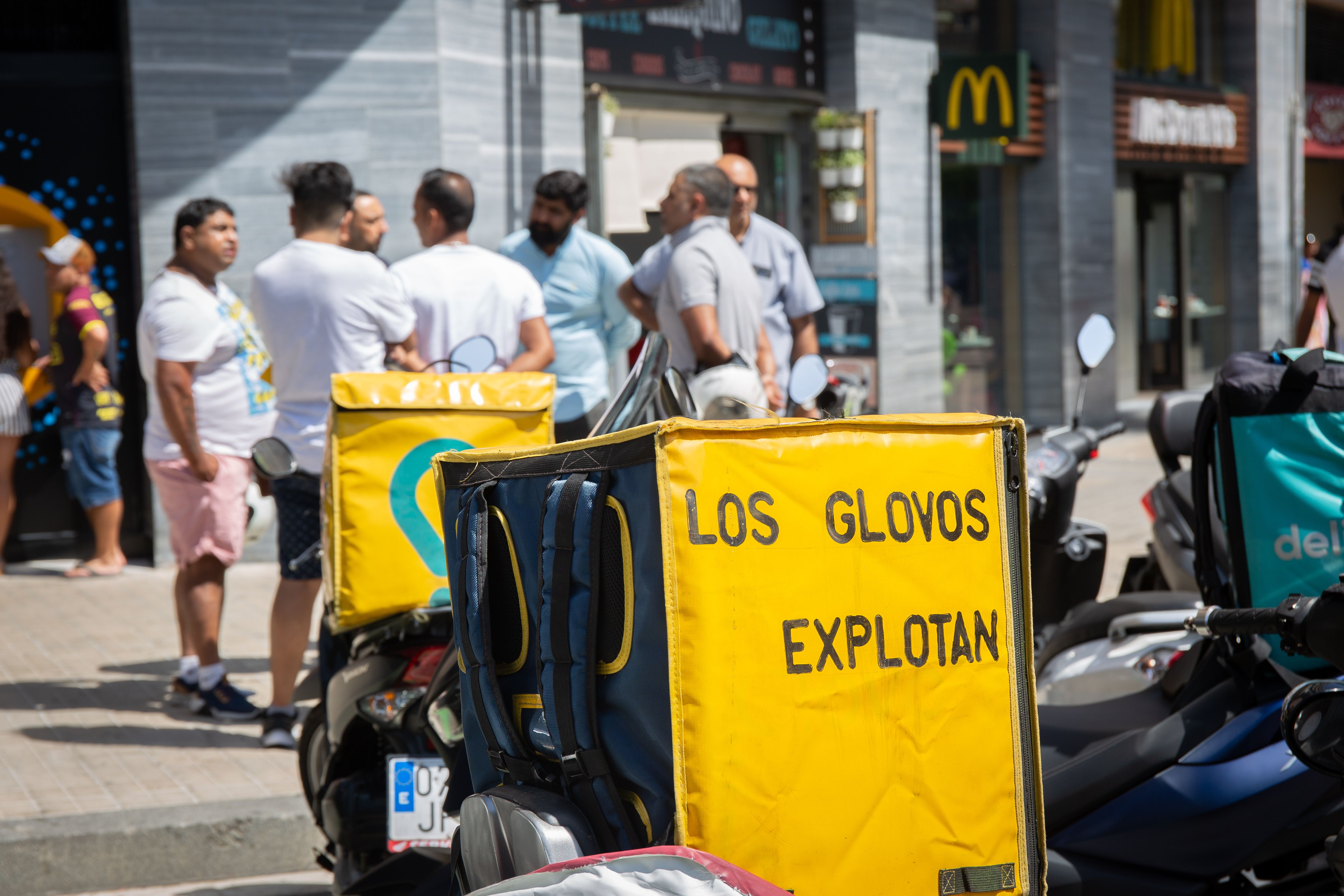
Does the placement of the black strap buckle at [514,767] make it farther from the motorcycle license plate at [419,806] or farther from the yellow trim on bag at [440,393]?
the yellow trim on bag at [440,393]

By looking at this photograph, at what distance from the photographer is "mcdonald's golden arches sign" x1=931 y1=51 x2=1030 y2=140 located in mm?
12484

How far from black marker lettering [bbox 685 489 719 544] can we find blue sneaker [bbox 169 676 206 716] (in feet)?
13.2

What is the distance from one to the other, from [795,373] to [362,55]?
5927 mm

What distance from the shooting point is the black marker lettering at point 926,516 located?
6.02 ft

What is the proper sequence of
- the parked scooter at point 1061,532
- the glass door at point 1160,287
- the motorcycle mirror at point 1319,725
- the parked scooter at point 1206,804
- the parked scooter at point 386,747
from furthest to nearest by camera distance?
1. the glass door at point 1160,287
2. the parked scooter at point 1061,532
3. the parked scooter at point 386,747
4. the parked scooter at point 1206,804
5. the motorcycle mirror at point 1319,725

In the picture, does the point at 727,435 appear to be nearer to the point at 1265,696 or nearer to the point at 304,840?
the point at 1265,696

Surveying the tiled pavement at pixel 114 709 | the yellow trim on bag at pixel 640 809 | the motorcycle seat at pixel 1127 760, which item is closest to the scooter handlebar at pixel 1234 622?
the motorcycle seat at pixel 1127 760

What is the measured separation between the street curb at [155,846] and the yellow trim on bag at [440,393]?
149cm

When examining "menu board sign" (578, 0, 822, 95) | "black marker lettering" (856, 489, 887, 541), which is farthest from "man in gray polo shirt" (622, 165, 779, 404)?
"menu board sign" (578, 0, 822, 95)

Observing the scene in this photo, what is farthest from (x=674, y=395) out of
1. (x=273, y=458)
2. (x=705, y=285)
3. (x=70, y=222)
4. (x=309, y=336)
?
(x=70, y=222)

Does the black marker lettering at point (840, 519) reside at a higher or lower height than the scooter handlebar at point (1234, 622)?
higher

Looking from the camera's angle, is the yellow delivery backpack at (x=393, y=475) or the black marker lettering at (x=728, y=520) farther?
the yellow delivery backpack at (x=393, y=475)

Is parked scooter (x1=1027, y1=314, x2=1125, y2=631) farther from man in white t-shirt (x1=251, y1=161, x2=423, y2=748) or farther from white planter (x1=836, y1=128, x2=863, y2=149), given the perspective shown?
white planter (x1=836, y1=128, x2=863, y2=149)

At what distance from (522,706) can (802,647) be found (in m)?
0.45
